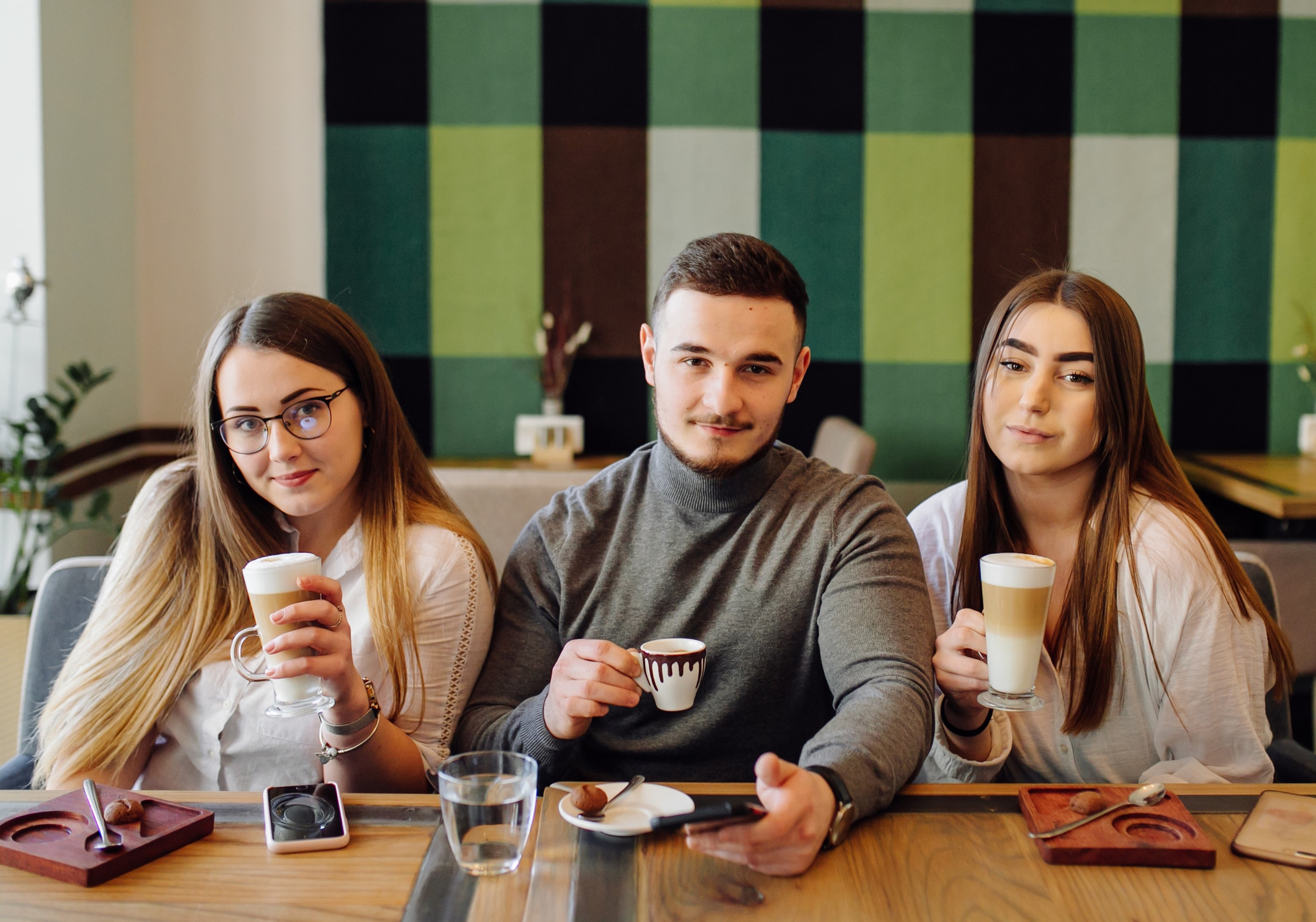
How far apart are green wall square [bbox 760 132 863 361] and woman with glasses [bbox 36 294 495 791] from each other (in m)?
2.49

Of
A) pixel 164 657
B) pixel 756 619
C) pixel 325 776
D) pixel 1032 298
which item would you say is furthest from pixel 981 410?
pixel 164 657

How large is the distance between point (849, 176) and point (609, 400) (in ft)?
3.75

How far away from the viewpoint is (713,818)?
0.99 m

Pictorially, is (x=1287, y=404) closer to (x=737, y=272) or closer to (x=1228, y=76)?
(x=1228, y=76)

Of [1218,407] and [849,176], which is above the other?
[849,176]

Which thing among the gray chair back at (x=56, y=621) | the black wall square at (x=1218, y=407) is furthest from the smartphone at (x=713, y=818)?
the black wall square at (x=1218, y=407)

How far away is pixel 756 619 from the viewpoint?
1.46 metres

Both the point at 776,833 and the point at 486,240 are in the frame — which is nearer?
the point at 776,833

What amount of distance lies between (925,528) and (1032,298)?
0.39 meters

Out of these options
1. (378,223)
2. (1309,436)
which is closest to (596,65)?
(378,223)

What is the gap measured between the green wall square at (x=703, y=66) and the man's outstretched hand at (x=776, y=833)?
3147mm

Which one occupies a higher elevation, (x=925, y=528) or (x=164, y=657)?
(x=925, y=528)

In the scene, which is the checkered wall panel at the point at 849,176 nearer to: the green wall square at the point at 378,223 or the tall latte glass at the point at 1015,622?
the green wall square at the point at 378,223

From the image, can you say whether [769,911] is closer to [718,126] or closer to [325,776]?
[325,776]
